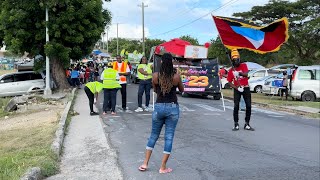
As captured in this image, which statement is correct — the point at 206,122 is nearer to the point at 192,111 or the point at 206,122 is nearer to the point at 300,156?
the point at 192,111

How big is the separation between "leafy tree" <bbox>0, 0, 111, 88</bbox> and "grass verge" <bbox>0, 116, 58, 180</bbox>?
1313cm

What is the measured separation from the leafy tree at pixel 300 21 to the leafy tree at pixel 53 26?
28471mm

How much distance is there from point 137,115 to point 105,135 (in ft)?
11.7

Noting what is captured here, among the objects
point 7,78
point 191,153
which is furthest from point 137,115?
point 7,78

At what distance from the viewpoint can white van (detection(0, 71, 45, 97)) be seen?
79.0 ft

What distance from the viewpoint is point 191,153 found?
7.77 m

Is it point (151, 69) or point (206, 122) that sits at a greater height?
point (151, 69)

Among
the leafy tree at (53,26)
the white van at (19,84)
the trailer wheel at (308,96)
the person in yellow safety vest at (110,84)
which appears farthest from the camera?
the white van at (19,84)

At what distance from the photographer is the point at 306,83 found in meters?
20.0

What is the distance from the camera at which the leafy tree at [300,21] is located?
48000mm

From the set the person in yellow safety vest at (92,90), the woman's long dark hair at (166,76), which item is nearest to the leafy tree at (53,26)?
the person in yellow safety vest at (92,90)

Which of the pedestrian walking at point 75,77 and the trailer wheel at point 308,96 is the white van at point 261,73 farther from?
the pedestrian walking at point 75,77

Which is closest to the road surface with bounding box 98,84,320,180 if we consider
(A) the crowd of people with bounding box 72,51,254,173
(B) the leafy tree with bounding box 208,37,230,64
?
(A) the crowd of people with bounding box 72,51,254,173

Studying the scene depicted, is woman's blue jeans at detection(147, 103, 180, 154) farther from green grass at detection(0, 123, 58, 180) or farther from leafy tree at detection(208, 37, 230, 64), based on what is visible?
leafy tree at detection(208, 37, 230, 64)
